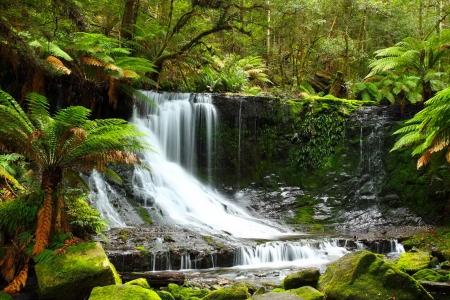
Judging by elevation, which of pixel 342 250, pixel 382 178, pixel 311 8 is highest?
pixel 311 8

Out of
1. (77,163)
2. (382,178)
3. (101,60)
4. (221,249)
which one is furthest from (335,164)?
(77,163)

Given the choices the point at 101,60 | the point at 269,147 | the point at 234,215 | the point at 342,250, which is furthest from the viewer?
the point at 269,147

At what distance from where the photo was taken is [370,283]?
459 centimetres

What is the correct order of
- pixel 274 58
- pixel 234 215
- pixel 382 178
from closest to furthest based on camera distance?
pixel 234 215 → pixel 382 178 → pixel 274 58

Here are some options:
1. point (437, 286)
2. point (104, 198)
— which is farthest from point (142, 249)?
point (437, 286)

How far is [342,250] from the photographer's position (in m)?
7.91

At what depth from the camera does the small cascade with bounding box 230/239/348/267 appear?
6.97 metres

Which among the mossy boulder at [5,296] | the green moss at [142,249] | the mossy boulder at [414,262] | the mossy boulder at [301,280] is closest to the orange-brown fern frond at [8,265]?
the mossy boulder at [5,296]

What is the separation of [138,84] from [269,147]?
184 inches

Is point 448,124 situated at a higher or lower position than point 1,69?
lower

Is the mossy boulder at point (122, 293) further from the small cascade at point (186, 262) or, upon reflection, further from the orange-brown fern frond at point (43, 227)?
the small cascade at point (186, 262)

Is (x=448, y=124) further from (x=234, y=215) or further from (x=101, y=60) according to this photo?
(x=101, y=60)

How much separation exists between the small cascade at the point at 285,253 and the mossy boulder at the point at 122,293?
313 cm

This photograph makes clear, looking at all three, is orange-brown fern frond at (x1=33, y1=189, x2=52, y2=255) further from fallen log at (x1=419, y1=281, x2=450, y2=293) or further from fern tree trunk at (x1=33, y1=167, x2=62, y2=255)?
fallen log at (x1=419, y1=281, x2=450, y2=293)
